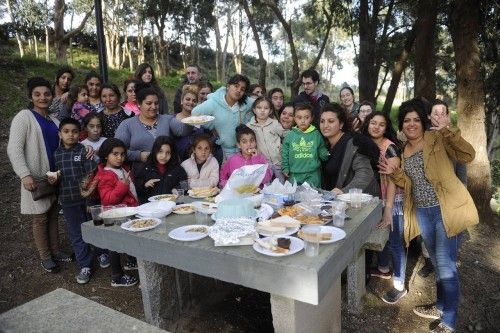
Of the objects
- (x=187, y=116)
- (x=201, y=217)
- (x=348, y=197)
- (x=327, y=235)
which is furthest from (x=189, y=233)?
(x=187, y=116)

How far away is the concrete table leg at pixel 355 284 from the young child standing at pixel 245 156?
1.26 meters

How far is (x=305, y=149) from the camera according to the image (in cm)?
396

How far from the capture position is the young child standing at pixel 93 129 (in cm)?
430

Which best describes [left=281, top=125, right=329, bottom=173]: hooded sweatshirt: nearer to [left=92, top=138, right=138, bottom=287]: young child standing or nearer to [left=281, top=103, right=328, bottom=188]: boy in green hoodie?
[left=281, top=103, right=328, bottom=188]: boy in green hoodie

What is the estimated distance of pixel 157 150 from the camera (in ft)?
12.8

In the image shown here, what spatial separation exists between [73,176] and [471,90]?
6.00m

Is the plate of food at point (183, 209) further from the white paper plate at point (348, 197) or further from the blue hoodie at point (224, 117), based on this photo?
the blue hoodie at point (224, 117)

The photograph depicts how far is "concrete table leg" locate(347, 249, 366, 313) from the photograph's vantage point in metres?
3.52

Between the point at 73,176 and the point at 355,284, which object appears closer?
the point at 355,284

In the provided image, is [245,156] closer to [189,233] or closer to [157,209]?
[157,209]

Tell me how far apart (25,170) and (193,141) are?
5.84 ft

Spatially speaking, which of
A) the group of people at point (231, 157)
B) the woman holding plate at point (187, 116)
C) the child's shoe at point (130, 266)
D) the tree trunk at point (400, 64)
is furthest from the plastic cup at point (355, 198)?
the tree trunk at point (400, 64)

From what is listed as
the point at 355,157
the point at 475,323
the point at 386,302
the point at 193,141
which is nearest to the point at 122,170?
the point at 193,141

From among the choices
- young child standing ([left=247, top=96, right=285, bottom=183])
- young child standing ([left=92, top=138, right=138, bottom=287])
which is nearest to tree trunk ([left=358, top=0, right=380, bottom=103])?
young child standing ([left=247, top=96, right=285, bottom=183])
